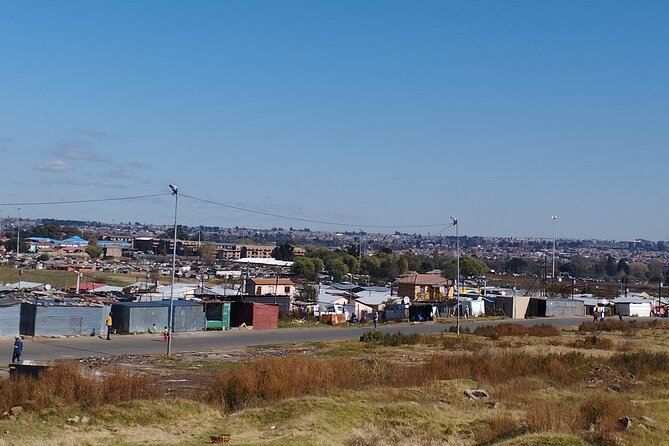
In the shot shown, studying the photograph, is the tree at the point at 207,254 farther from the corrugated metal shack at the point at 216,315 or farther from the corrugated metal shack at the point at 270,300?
the corrugated metal shack at the point at 216,315

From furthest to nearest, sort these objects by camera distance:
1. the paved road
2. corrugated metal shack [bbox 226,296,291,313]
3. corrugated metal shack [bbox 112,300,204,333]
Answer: corrugated metal shack [bbox 226,296,291,313]
corrugated metal shack [bbox 112,300,204,333]
the paved road

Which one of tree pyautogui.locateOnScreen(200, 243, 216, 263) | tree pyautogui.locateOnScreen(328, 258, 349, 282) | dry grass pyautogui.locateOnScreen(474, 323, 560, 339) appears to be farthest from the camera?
tree pyautogui.locateOnScreen(200, 243, 216, 263)

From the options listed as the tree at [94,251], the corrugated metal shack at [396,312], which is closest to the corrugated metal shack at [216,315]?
the corrugated metal shack at [396,312]

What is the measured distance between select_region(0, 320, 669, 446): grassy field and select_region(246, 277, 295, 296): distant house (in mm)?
47649

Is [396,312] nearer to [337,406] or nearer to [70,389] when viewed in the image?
[337,406]

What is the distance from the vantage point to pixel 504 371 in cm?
2848

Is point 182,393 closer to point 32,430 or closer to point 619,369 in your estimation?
point 32,430

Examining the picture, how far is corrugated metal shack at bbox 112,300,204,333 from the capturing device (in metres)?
44.9

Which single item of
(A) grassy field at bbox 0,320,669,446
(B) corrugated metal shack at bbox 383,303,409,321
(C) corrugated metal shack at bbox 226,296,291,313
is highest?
(A) grassy field at bbox 0,320,669,446

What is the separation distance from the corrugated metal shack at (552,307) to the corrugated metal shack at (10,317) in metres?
53.2

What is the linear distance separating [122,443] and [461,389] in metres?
11.2

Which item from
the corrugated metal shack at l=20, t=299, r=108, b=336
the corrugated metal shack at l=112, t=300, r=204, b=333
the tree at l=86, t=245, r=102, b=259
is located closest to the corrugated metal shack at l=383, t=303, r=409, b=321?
the corrugated metal shack at l=112, t=300, r=204, b=333

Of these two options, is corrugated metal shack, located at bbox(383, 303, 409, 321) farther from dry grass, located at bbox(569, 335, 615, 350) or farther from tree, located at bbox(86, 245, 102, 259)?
tree, located at bbox(86, 245, 102, 259)

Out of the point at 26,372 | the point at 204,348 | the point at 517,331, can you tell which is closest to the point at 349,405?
the point at 26,372
